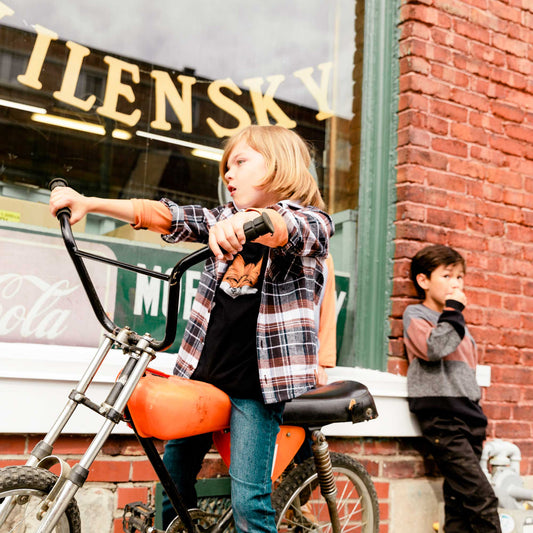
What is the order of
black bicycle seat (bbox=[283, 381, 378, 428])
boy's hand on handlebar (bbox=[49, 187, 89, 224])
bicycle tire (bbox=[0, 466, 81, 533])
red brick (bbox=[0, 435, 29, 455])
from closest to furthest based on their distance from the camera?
bicycle tire (bbox=[0, 466, 81, 533]) → boy's hand on handlebar (bbox=[49, 187, 89, 224]) → black bicycle seat (bbox=[283, 381, 378, 428]) → red brick (bbox=[0, 435, 29, 455])

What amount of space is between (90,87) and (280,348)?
1888mm

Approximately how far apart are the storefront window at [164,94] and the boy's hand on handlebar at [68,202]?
45.7 inches

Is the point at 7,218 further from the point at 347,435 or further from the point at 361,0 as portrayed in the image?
the point at 361,0

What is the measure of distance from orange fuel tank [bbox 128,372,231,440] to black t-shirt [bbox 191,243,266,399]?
0.24 feet

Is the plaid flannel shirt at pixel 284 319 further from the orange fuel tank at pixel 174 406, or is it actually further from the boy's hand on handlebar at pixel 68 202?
the boy's hand on handlebar at pixel 68 202

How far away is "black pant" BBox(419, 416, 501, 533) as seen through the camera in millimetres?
3131

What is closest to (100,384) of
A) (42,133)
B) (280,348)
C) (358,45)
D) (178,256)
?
(178,256)

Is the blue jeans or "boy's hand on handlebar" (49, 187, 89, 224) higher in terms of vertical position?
"boy's hand on handlebar" (49, 187, 89, 224)

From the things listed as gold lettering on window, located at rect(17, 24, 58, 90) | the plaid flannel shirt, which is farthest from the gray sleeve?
gold lettering on window, located at rect(17, 24, 58, 90)

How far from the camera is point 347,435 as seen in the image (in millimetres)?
3332

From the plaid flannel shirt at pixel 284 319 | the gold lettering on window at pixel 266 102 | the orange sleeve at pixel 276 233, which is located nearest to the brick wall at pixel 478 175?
the gold lettering on window at pixel 266 102

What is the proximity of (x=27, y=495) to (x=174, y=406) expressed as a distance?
1.59 feet

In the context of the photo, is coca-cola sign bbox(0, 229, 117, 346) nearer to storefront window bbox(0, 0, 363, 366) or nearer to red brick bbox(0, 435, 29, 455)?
storefront window bbox(0, 0, 363, 366)

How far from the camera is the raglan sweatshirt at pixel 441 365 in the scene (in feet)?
10.6
